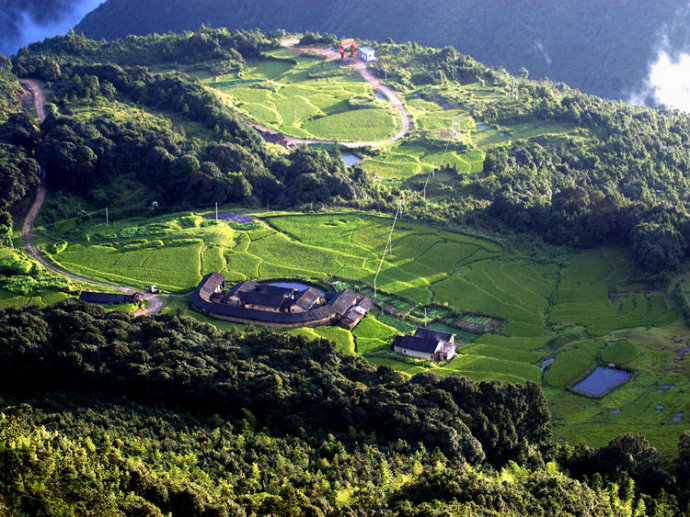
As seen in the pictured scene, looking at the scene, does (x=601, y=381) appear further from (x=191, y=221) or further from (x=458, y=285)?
(x=191, y=221)

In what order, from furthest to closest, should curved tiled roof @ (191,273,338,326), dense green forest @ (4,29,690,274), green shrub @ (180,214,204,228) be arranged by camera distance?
dense green forest @ (4,29,690,274)
green shrub @ (180,214,204,228)
curved tiled roof @ (191,273,338,326)

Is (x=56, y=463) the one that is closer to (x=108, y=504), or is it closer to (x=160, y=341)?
(x=108, y=504)

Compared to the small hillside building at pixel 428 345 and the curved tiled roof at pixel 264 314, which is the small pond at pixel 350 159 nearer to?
the curved tiled roof at pixel 264 314

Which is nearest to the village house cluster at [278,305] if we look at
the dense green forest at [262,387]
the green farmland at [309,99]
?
the dense green forest at [262,387]

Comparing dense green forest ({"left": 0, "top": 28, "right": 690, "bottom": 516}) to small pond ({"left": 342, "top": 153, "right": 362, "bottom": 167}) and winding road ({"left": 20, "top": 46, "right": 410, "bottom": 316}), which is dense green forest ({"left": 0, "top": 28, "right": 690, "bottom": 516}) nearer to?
winding road ({"left": 20, "top": 46, "right": 410, "bottom": 316})

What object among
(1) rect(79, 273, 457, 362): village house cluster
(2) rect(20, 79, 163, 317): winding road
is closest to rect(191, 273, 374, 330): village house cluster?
(1) rect(79, 273, 457, 362): village house cluster
